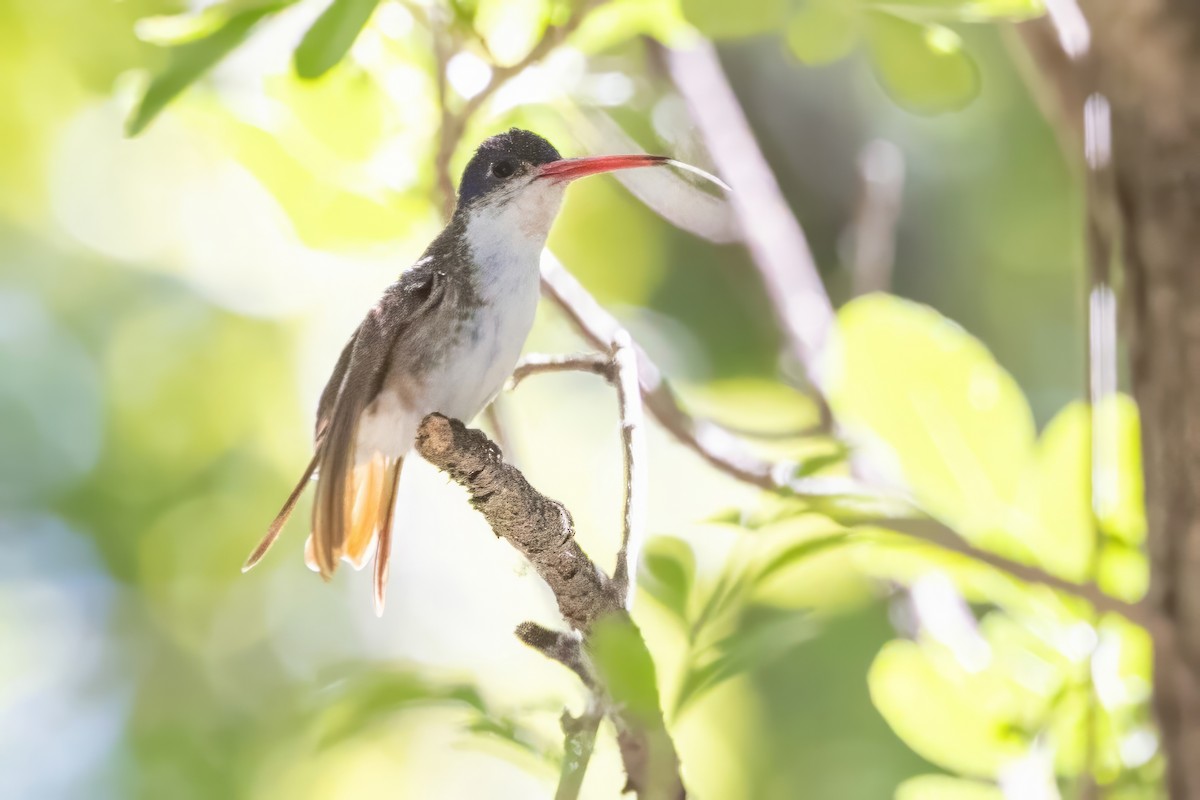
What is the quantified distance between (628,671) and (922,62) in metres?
0.82

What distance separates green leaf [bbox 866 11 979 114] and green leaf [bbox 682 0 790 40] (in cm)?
14

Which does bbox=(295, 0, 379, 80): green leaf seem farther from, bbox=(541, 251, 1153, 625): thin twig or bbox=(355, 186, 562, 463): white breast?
bbox=(355, 186, 562, 463): white breast

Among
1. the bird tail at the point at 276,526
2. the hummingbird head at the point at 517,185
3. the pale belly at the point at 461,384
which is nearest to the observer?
the bird tail at the point at 276,526

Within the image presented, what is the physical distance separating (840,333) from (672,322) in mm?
2503

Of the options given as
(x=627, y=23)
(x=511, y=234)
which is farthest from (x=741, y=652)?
(x=511, y=234)

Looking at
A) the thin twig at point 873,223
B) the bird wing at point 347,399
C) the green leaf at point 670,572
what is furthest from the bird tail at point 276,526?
the thin twig at point 873,223

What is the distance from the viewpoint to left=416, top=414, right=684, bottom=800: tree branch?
816 millimetres

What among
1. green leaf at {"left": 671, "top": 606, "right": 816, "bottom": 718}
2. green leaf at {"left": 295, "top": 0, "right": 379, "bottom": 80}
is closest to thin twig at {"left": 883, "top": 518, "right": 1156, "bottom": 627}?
green leaf at {"left": 671, "top": 606, "right": 816, "bottom": 718}

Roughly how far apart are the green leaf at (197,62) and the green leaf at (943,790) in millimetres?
986

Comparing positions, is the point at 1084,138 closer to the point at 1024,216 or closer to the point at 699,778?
the point at 699,778

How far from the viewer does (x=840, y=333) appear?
1427 mm

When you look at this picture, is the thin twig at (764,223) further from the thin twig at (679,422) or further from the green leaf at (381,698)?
the green leaf at (381,698)

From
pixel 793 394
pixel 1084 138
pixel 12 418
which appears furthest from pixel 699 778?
pixel 12 418

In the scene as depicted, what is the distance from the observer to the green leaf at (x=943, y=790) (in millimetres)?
1329
